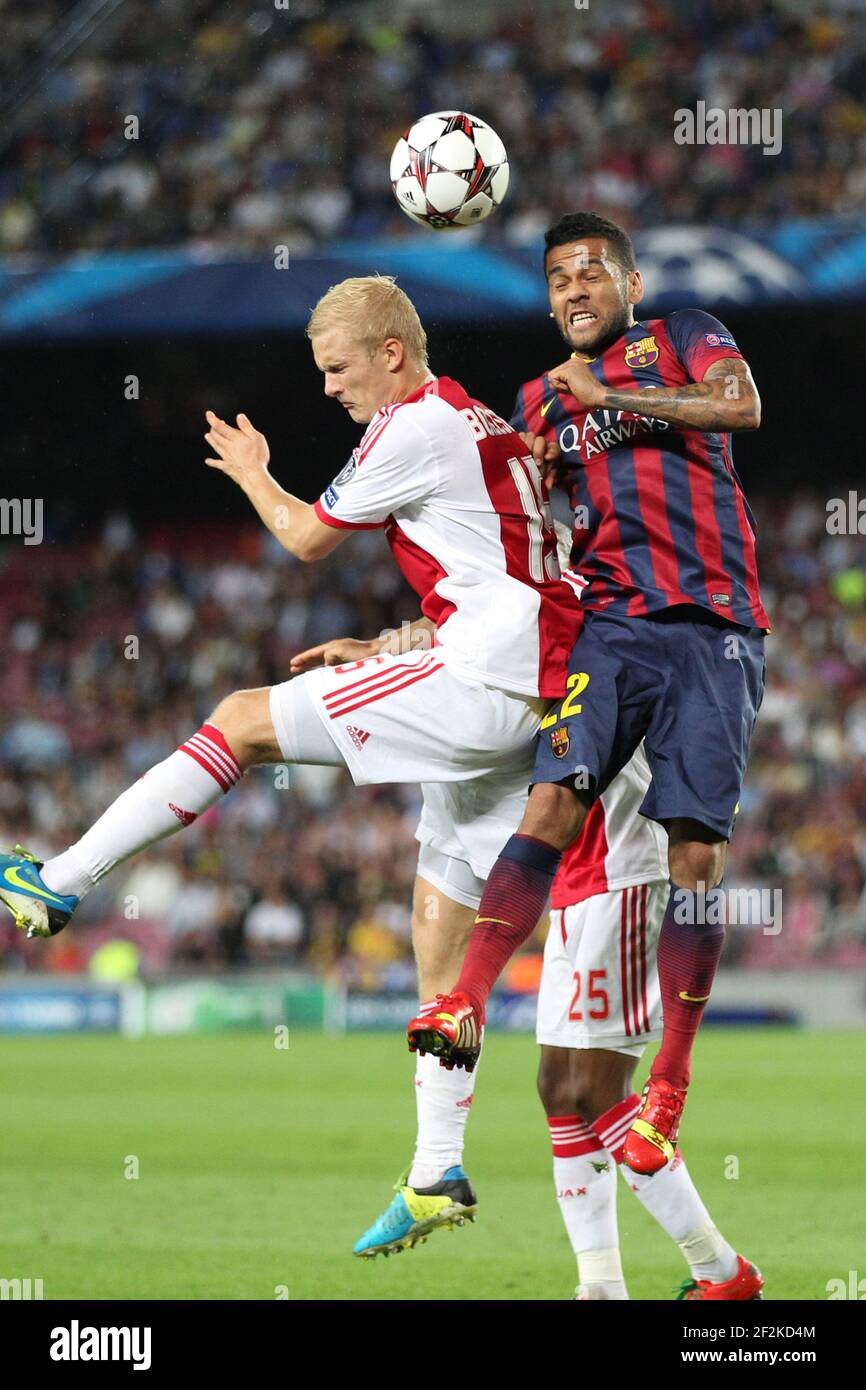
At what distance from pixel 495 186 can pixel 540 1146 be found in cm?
654

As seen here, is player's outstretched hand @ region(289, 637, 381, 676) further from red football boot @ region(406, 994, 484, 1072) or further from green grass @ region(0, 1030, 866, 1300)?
green grass @ region(0, 1030, 866, 1300)

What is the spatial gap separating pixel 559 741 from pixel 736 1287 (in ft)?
5.78

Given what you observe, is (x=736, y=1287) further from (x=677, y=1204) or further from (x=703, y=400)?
(x=703, y=400)

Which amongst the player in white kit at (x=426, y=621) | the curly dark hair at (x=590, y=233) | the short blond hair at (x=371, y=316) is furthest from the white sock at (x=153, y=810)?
the curly dark hair at (x=590, y=233)

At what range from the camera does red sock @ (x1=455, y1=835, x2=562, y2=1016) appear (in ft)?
16.9

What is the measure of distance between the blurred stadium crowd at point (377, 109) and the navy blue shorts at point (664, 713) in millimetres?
5233

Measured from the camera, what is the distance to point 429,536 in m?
5.57

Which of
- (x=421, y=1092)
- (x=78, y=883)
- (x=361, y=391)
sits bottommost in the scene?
(x=421, y=1092)

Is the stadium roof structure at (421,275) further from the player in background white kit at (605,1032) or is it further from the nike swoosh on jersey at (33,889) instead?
the nike swoosh on jersey at (33,889)

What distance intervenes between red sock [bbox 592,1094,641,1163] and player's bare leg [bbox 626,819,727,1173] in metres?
0.26

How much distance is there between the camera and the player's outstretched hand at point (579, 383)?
17.8ft

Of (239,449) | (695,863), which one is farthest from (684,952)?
(239,449)

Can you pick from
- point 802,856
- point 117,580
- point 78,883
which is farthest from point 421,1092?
point 117,580

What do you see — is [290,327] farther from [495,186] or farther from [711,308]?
[495,186]
